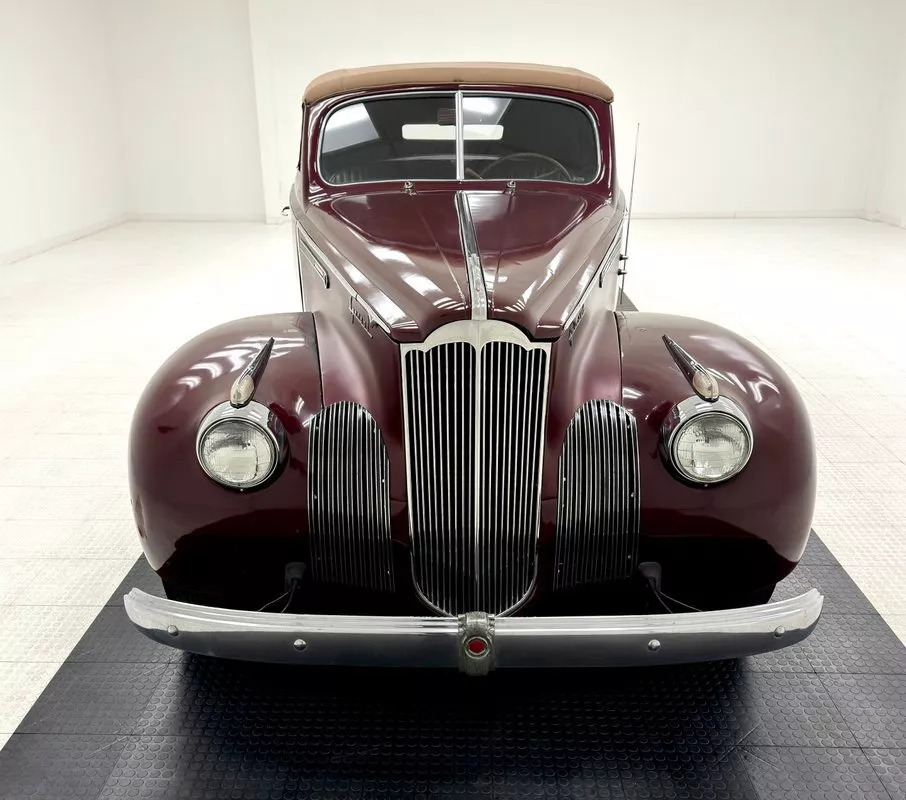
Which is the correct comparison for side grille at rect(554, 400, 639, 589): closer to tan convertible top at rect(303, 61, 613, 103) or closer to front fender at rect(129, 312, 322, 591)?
front fender at rect(129, 312, 322, 591)

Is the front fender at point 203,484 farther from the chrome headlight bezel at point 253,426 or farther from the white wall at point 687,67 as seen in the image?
the white wall at point 687,67

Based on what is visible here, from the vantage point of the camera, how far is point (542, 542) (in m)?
1.85

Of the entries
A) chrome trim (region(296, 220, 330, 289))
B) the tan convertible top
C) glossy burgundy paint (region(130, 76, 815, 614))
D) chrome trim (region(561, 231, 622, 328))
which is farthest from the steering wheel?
glossy burgundy paint (region(130, 76, 815, 614))

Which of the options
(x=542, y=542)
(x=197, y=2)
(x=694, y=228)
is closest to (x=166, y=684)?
(x=542, y=542)

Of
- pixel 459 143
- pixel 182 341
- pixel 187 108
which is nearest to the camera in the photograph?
pixel 459 143

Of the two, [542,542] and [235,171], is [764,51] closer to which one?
[235,171]

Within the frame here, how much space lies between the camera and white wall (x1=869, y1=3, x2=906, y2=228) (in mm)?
9766

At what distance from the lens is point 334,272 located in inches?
86.4

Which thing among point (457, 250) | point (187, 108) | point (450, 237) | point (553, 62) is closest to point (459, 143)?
point (450, 237)

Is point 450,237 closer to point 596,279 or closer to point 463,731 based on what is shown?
point 596,279

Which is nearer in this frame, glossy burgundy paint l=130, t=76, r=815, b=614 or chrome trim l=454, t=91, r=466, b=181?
glossy burgundy paint l=130, t=76, r=815, b=614

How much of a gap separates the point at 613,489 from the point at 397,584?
0.56 m

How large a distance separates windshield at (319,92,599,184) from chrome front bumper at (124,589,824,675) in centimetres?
175

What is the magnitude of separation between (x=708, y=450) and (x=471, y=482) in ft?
1.86
